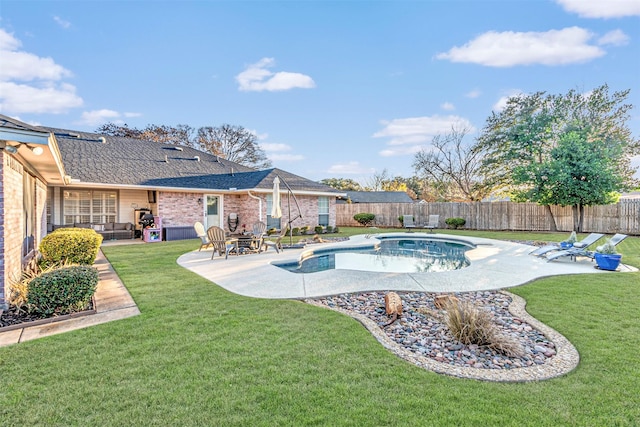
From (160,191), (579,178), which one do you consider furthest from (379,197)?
(160,191)

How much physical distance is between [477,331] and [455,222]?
19.4 meters

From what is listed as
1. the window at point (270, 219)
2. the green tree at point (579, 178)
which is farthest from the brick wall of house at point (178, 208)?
the green tree at point (579, 178)

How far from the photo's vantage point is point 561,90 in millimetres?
22547

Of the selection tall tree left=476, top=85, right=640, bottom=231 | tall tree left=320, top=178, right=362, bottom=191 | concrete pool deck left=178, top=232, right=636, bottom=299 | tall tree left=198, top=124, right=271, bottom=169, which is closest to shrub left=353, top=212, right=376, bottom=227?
tall tree left=476, top=85, right=640, bottom=231

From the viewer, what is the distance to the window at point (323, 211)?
66.2 ft

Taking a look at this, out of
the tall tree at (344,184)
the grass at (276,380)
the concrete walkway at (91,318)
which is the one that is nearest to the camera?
the grass at (276,380)

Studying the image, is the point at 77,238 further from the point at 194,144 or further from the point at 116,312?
the point at 194,144

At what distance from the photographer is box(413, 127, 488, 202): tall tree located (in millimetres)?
29436

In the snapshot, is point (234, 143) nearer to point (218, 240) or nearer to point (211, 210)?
point (211, 210)

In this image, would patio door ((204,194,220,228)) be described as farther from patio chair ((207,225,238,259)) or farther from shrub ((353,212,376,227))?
shrub ((353,212,376,227))

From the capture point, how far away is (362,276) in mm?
7082

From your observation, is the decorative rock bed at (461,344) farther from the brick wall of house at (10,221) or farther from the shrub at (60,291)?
the brick wall of house at (10,221)

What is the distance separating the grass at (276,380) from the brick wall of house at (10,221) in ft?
5.49

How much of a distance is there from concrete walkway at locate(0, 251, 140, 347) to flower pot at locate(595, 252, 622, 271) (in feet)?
34.0
